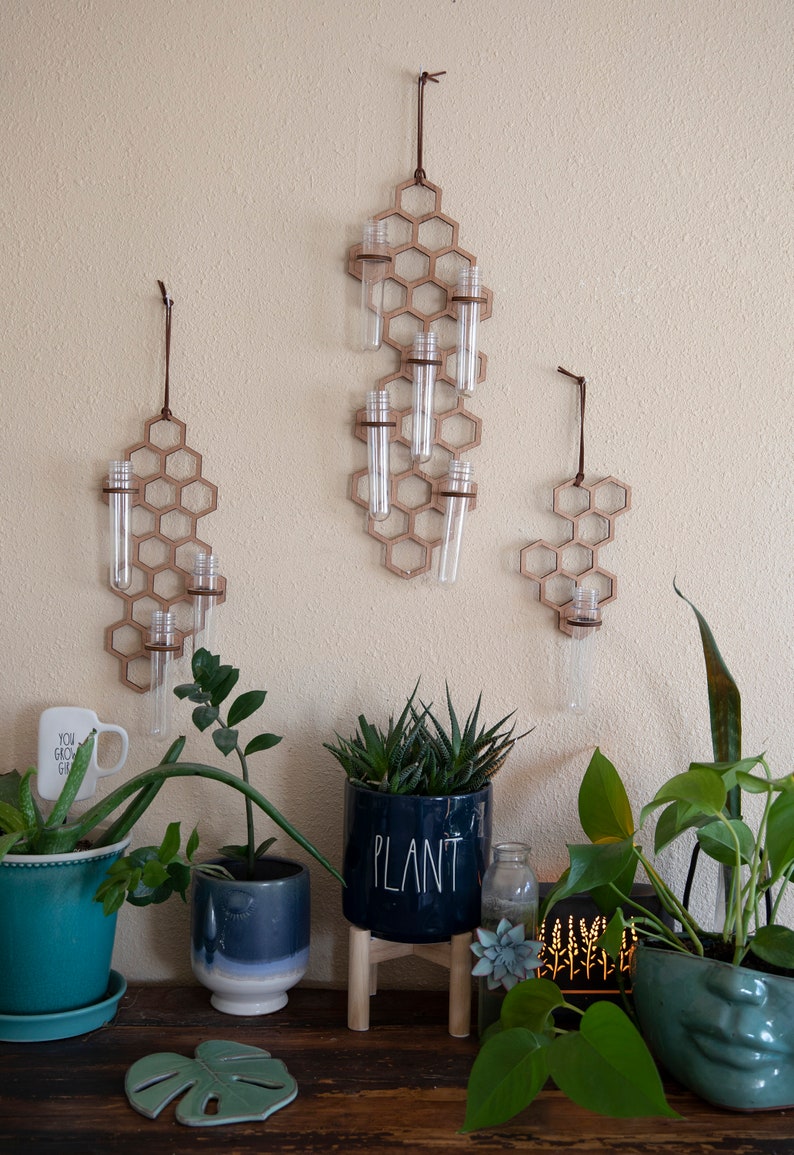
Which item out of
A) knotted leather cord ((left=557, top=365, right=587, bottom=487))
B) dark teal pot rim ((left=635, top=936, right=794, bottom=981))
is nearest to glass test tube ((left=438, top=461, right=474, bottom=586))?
knotted leather cord ((left=557, top=365, right=587, bottom=487))

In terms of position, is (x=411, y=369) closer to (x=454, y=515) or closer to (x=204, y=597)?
(x=454, y=515)

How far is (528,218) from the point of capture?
136 cm

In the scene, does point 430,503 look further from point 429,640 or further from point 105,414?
point 105,414

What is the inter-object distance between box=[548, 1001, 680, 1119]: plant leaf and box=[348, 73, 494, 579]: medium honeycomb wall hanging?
0.63 m

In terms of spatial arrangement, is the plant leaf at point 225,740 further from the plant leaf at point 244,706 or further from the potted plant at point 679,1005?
the potted plant at point 679,1005

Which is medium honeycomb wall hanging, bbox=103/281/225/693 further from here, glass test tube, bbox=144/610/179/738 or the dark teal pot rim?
the dark teal pot rim

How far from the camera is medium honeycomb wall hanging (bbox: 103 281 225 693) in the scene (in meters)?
1.36

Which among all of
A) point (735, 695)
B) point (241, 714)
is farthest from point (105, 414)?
point (735, 695)

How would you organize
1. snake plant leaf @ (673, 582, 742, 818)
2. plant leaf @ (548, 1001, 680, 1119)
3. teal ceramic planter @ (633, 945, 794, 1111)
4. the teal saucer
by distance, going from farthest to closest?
snake plant leaf @ (673, 582, 742, 818) < the teal saucer < teal ceramic planter @ (633, 945, 794, 1111) < plant leaf @ (548, 1001, 680, 1119)

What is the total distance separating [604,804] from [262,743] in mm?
443

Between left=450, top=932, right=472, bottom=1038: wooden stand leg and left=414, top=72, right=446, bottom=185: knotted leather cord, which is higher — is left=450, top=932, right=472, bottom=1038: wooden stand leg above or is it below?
below

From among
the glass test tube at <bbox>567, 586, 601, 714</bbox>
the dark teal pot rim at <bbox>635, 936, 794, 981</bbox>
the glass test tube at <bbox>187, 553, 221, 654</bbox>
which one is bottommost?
the dark teal pot rim at <bbox>635, 936, 794, 981</bbox>

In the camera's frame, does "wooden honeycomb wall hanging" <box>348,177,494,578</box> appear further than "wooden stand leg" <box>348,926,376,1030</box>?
Yes

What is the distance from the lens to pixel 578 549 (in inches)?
54.2
